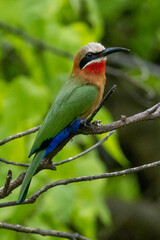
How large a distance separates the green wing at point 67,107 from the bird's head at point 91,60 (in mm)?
134

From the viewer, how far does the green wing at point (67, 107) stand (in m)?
2.83

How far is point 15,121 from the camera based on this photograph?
3545 millimetres

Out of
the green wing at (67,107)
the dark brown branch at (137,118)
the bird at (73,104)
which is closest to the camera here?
the dark brown branch at (137,118)

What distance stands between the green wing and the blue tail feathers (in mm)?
19

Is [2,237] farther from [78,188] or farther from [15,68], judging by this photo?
[15,68]

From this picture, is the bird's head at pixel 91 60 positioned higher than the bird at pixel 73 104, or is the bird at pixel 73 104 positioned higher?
the bird's head at pixel 91 60

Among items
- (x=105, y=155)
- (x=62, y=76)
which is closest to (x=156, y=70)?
(x=105, y=155)

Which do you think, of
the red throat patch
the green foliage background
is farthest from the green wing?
the green foliage background

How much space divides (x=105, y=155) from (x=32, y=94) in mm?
2641

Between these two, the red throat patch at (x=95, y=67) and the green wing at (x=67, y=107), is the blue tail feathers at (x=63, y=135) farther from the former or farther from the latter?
the red throat patch at (x=95, y=67)

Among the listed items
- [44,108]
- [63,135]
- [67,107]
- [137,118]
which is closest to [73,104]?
[67,107]

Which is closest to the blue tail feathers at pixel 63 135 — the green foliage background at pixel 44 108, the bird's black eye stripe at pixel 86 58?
the green foliage background at pixel 44 108

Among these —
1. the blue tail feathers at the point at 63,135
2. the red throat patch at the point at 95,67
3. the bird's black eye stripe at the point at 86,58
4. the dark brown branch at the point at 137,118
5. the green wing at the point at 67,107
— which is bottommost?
the dark brown branch at the point at 137,118

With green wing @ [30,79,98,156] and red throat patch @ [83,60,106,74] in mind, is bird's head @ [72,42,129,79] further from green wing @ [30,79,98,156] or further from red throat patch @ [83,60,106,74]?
green wing @ [30,79,98,156]
